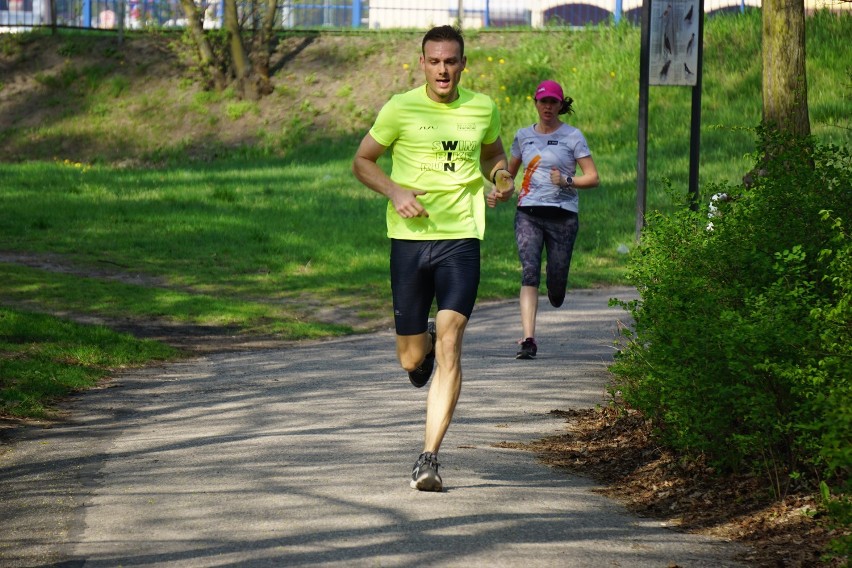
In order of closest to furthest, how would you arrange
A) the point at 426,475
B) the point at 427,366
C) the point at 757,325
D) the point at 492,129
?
1. the point at 757,325
2. the point at 426,475
3. the point at 492,129
4. the point at 427,366

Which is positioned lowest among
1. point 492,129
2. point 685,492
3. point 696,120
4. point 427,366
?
point 685,492

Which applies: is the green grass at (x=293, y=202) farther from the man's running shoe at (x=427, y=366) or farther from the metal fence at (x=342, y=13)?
the man's running shoe at (x=427, y=366)

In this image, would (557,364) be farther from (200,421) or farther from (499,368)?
(200,421)

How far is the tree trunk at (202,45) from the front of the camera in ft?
97.8

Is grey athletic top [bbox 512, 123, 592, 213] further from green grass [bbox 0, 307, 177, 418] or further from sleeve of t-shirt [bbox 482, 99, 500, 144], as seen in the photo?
sleeve of t-shirt [bbox 482, 99, 500, 144]

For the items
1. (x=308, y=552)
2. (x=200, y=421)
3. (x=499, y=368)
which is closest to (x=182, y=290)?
(x=499, y=368)

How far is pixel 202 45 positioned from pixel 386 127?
24.4 m

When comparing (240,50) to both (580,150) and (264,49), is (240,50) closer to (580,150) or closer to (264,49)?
(264,49)

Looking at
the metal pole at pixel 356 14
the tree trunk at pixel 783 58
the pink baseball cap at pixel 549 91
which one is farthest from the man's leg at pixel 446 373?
the metal pole at pixel 356 14

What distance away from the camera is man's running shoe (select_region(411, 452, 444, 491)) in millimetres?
6645

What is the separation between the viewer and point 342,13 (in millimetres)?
36094

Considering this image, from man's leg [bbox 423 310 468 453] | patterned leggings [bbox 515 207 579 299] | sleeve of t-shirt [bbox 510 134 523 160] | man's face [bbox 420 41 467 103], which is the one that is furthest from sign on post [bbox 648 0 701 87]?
man's leg [bbox 423 310 468 453]

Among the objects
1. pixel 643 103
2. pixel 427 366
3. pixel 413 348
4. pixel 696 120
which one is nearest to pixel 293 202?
pixel 643 103

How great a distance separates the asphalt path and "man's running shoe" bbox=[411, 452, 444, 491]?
0.05 metres
